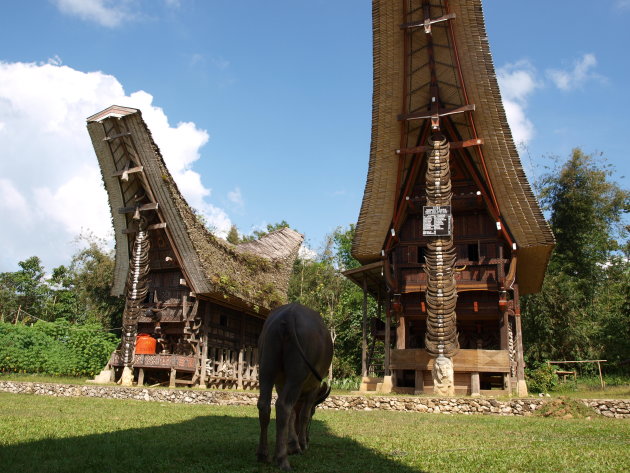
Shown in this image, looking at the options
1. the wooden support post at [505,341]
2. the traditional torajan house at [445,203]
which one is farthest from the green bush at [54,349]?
the wooden support post at [505,341]

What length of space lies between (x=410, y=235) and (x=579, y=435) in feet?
35.4

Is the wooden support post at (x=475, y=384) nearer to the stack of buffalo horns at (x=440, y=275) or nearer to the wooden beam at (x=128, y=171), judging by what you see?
the stack of buffalo horns at (x=440, y=275)

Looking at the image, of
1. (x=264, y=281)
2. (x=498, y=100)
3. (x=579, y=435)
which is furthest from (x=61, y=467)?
(x=264, y=281)

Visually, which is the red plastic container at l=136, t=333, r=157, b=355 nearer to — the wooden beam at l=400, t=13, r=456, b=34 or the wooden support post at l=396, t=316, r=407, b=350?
the wooden support post at l=396, t=316, r=407, b=350

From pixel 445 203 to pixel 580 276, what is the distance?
19.7 meters

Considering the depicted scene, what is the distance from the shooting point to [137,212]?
19047 mm

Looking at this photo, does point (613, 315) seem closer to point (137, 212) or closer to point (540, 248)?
point (540, 248)

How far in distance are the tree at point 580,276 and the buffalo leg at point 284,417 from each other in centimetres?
2458

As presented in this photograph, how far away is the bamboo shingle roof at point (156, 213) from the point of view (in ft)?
58.7

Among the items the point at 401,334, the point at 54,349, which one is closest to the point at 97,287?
the point at 54,349

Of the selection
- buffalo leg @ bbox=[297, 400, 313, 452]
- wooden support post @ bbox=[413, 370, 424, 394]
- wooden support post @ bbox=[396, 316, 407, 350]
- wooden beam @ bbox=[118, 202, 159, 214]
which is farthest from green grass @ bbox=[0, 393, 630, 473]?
wooden beam @ bbox=[118, 202, 159, 214]

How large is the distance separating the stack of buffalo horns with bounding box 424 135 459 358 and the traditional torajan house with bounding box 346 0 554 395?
0.03 m

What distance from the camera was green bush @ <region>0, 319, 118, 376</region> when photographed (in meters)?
19.6

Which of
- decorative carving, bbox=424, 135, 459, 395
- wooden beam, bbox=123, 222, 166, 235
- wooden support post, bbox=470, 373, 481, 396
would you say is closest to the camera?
decorative carving, bbox=424, 135, 459, 395
